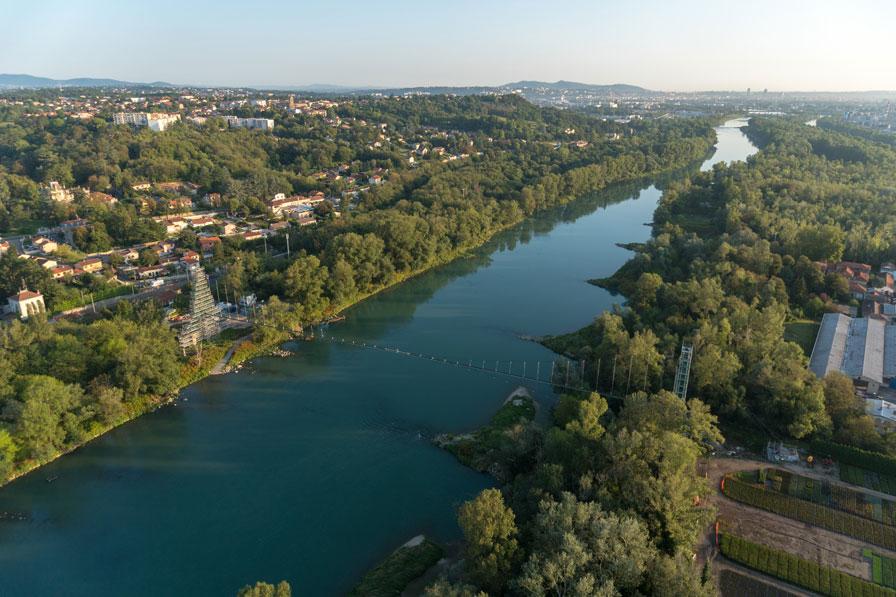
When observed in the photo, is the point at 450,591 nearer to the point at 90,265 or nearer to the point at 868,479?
the point at 868,479

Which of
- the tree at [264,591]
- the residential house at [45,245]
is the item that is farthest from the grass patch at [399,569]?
the residential house at [45,245]

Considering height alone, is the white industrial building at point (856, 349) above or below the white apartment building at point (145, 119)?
below

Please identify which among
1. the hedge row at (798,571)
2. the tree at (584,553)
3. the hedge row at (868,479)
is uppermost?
the tree at (584,553)

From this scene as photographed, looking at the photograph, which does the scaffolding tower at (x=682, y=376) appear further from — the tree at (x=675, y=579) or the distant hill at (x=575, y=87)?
the distant hill at (x=575, y=87)

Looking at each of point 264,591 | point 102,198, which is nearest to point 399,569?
point 264,591

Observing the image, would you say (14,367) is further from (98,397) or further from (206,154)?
(206,154)

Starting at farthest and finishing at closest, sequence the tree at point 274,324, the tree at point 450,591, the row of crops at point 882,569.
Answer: the tree at point 274,324 → the row of crops at point 882,569 → the tree at point 450,591
